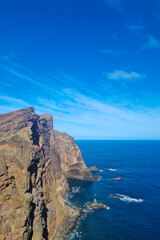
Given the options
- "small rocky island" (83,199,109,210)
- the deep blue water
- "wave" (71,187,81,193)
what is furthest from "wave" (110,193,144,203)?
"wave" (71,187,81,193)

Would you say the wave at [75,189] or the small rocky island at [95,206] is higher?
the small rocky island at [95,206]

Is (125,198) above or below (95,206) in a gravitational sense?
above

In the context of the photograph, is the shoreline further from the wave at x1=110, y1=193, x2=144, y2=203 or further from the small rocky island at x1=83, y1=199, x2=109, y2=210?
the wave at x1=110, y1=193, x2=144, y2=203

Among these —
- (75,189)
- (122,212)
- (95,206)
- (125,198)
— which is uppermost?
(125,198)

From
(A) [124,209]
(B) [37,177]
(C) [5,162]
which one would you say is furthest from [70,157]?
(C) [5,162]

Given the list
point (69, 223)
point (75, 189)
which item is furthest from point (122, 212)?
point (75, 189)

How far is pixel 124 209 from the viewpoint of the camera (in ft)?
259

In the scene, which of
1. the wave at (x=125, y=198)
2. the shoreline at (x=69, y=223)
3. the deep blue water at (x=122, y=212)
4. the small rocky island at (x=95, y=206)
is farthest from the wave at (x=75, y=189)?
the shoreline at (x=69, y=223)

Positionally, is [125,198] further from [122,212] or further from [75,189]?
[75,189]

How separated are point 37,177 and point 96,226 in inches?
1504

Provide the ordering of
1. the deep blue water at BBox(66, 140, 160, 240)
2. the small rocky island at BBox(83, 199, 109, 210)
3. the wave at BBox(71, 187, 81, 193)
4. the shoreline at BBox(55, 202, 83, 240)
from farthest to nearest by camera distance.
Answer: the wave at BBox(71, 187, 81, 193) → the small rocky island at BBox(83, 199, 109, 210) → the deep blue water at BBox(66, 140, 160, 240) → the shoreline at BBox(55, 202, 83, 240)

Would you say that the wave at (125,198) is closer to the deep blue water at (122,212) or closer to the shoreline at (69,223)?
the deep blue water at (122,212)

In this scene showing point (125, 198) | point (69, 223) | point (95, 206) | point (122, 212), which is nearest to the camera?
point (69, 223)

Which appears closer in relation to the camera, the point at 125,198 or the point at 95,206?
the point at 95,206
